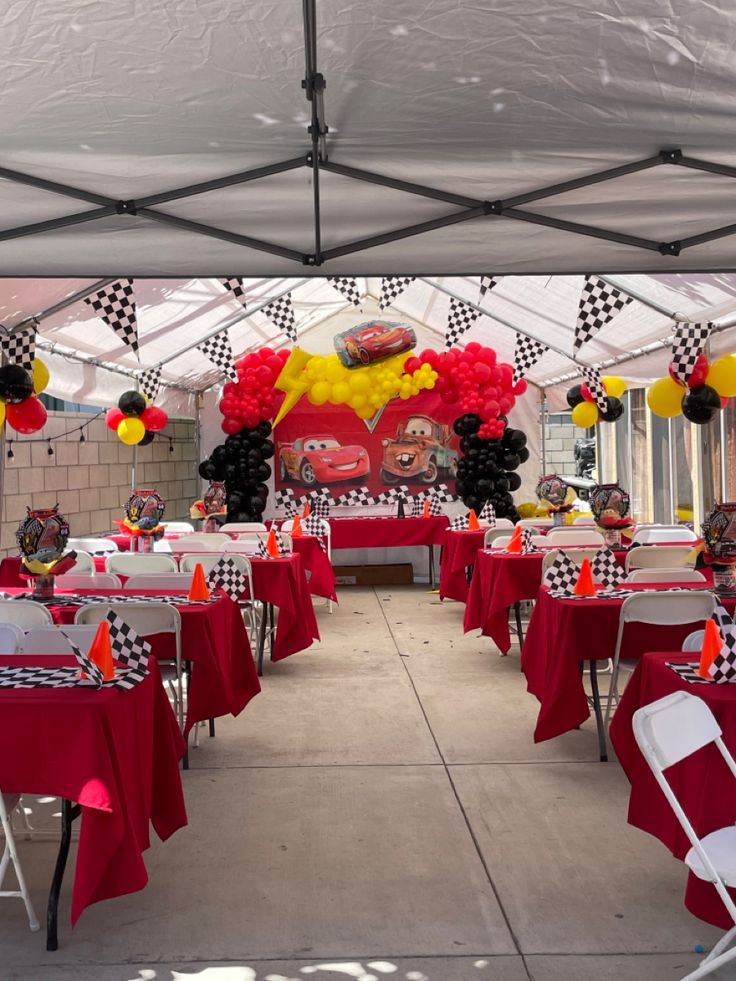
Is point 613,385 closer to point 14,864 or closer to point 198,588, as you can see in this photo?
point 198,588

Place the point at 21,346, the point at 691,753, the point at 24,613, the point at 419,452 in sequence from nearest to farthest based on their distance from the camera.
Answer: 1. the point at 691,753
2. the point at 24,613
3. the point at 21,346
4. the point at 419,452

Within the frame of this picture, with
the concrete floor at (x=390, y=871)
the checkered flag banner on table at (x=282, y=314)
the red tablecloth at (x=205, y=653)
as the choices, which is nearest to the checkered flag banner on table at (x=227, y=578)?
the red tablecloth at (x=205, y=653)

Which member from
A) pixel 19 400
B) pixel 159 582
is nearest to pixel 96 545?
pixel 19 400

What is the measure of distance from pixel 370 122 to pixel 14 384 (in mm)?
3869

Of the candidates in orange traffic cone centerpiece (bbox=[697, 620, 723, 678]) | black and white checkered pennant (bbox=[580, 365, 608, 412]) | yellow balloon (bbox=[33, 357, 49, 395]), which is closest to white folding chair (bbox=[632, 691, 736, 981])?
orange traffic cone centerpiece (bbox=[697, 620, 723, 678])

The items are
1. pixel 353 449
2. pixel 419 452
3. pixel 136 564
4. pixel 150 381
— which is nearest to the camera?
pixel 136 564

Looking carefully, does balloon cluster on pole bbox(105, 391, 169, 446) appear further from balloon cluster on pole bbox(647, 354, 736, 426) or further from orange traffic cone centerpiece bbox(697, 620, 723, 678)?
orange traffic cone centerpiece bbox(697, 620, 723, 678)

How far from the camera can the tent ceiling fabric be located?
2.81 m

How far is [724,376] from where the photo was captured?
24.2 ft

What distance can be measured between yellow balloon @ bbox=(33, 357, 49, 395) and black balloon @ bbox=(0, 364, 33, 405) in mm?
553

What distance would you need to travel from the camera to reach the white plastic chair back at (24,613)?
4406 millimetres

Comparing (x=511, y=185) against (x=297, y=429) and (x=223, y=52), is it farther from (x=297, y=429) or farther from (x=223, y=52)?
(x=297, y=429)

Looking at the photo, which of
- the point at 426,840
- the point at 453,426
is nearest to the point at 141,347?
the point at 453,426

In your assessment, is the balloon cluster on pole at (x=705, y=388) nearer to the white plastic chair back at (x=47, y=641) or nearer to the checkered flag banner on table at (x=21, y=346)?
the checkered flag banner on table at (x=21, y=346)
